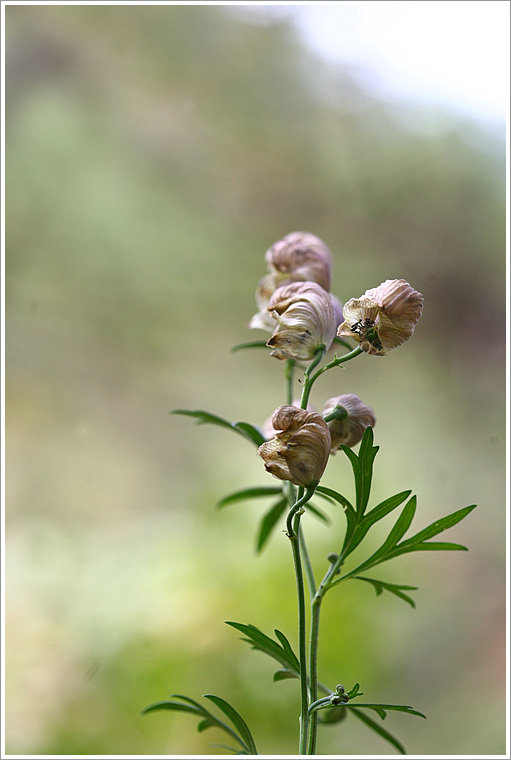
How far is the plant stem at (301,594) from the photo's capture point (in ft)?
1.14

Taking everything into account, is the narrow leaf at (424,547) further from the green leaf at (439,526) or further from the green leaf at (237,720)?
the green leaf at (237,720)

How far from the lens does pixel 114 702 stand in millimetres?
1113

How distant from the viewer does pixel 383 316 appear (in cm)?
35

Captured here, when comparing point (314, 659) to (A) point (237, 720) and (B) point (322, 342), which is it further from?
(B) point (322, 342)

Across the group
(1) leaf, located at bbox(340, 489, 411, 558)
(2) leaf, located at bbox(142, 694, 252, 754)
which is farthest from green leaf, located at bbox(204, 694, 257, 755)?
(1) leaf, located at bbox(340, 489, 411, 558)

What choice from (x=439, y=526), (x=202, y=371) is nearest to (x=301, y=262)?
(x=439, y=526)

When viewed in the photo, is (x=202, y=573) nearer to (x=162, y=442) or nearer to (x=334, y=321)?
(x=162, y=442)

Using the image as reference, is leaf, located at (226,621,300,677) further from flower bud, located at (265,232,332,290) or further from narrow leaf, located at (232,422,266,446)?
flower bud, located at (265,232,332,290)

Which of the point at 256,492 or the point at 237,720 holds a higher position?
the point at 256,492

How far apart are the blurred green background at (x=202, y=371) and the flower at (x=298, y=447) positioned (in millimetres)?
812

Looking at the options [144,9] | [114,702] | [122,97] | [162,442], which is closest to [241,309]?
[162,442]

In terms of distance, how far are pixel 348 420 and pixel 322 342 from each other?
5cm

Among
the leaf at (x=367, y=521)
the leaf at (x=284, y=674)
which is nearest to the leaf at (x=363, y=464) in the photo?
the leaf at (x=367, y=521)

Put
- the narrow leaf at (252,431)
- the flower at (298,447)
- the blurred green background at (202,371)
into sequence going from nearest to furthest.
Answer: the flower at (298,447), the narrow leaf at (252,431), the blurred green background at (202,371)
